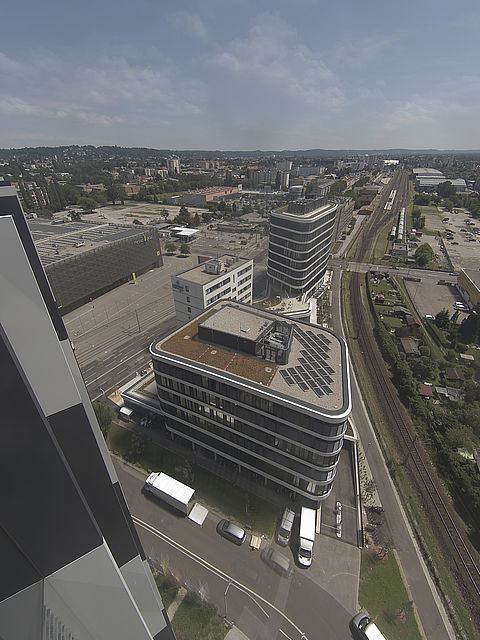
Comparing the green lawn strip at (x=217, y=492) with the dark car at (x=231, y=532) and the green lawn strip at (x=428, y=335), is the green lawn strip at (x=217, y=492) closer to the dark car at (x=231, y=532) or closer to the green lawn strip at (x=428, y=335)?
the dark car at (x=231, y=532)

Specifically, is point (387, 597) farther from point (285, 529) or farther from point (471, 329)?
point (471, 329)

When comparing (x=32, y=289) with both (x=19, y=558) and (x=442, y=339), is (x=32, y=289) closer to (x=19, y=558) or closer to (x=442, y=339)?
(x=19, y=558)

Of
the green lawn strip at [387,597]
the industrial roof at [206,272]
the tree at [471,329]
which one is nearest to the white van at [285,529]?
the green lawn strip at [387,597]

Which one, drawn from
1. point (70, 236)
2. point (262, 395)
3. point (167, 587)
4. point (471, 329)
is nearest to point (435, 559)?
point (262, 395)

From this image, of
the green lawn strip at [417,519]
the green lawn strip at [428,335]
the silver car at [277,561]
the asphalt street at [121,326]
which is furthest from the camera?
the green lawn strip at [428,335]

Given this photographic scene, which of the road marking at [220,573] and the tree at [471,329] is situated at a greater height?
the tree at [471,329]

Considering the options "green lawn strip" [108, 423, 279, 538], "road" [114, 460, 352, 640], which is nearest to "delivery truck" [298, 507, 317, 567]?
"road" [114, 460, 352, 640]

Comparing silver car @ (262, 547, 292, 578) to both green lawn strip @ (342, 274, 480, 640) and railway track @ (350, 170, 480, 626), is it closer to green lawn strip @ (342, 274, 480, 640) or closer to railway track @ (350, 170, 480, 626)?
green lawn strip @ (342, 274, 480, 640)
